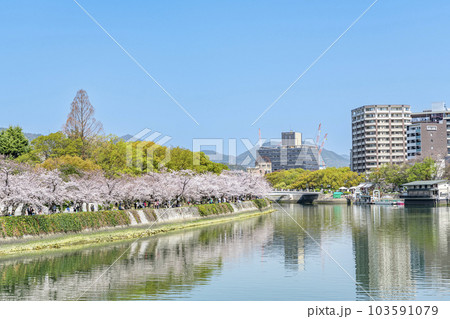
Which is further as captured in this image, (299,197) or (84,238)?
(299,197)

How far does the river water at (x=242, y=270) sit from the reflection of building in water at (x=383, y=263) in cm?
5

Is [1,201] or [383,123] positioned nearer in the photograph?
[1,201]

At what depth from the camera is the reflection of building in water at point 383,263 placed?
73.3 ft

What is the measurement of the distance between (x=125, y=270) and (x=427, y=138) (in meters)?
124

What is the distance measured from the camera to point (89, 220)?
130 ft

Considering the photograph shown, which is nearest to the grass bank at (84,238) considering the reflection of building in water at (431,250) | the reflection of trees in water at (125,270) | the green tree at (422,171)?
the reflection of trees in water at (125,270)

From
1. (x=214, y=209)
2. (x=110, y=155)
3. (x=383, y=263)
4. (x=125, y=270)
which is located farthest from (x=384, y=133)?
(x=125, y=270)

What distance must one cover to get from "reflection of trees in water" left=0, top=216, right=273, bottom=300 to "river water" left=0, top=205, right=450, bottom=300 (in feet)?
0.14

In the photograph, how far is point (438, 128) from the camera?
138000mm

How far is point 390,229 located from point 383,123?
4083 inches

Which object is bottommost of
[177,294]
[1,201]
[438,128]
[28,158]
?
[177,294]

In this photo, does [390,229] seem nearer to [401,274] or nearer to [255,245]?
[255,245]

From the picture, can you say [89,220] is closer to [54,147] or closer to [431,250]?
[431,250]
